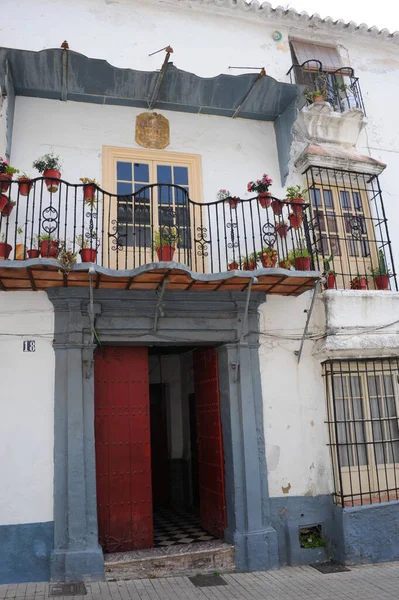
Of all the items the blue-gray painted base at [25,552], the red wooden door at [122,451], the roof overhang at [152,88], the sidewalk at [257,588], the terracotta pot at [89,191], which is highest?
the roof overhang at [152,88]

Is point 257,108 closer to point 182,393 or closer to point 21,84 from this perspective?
point 21,84

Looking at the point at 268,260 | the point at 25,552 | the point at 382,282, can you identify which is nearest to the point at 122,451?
the point at 25,552

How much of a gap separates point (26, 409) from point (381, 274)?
216 inches

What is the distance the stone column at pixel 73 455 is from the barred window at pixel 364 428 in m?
3.34

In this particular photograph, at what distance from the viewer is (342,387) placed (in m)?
7.46

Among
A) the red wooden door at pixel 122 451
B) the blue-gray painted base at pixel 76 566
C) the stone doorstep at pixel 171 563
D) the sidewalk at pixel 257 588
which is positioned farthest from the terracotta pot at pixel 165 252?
the sidewalk at pixel 257 588

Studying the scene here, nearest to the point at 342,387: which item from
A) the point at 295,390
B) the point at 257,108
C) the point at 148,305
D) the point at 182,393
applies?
the point at 295,390

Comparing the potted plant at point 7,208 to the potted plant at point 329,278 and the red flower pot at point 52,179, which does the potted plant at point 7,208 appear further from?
the potted plant at point 329,278

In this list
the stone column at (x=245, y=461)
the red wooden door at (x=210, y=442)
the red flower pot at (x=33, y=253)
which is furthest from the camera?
the red wooden door at (x=210, y=442)

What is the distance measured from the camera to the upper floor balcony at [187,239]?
6137 millimetres

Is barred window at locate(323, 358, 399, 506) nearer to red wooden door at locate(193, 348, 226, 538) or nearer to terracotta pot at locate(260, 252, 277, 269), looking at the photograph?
red wooden door at locate(193, 348, 226, 538)

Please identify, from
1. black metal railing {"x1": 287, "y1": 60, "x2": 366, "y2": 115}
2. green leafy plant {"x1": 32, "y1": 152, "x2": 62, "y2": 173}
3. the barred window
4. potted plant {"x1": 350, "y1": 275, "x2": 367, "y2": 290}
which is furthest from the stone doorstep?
black metal railing {"x1": 287, "y1": 60, "x2": 366, "y2": 115}

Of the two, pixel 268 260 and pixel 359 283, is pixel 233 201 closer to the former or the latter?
pixel 268 260

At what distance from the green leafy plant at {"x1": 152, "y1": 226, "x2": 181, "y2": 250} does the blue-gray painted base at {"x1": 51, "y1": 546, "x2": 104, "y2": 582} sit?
12.4 feet
